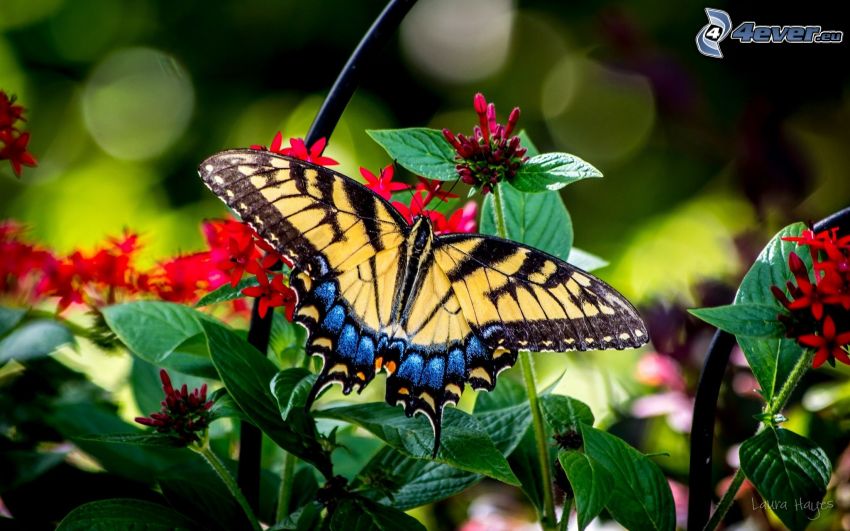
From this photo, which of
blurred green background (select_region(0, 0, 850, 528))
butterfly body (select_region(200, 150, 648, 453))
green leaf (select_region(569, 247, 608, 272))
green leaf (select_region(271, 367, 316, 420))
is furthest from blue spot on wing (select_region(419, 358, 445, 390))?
blurred green background (select_region(0, 0, 850, 528))

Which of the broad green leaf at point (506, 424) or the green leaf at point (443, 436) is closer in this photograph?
the green leaf at point (443, 436)

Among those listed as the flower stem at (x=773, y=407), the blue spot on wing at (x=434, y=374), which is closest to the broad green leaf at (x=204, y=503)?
the blue spot on wing at (x=434, y=374)

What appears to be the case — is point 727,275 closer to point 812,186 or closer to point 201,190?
point 812,186

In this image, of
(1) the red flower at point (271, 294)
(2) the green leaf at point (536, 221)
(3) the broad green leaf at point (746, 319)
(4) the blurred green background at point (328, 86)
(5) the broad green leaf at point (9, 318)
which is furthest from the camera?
(4) the blurred green background at point (328, 86)

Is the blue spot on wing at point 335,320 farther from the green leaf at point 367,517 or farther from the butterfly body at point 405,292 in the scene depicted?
the green leaf at point 367,517

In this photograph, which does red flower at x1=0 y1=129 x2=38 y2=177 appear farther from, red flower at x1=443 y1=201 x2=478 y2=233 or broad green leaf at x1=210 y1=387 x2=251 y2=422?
red flower at x1=443 y1=201 x2=478 y2=233

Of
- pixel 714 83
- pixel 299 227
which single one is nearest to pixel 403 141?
pixel 299 227

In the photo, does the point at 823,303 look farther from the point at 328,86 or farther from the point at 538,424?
the point at 328,86
